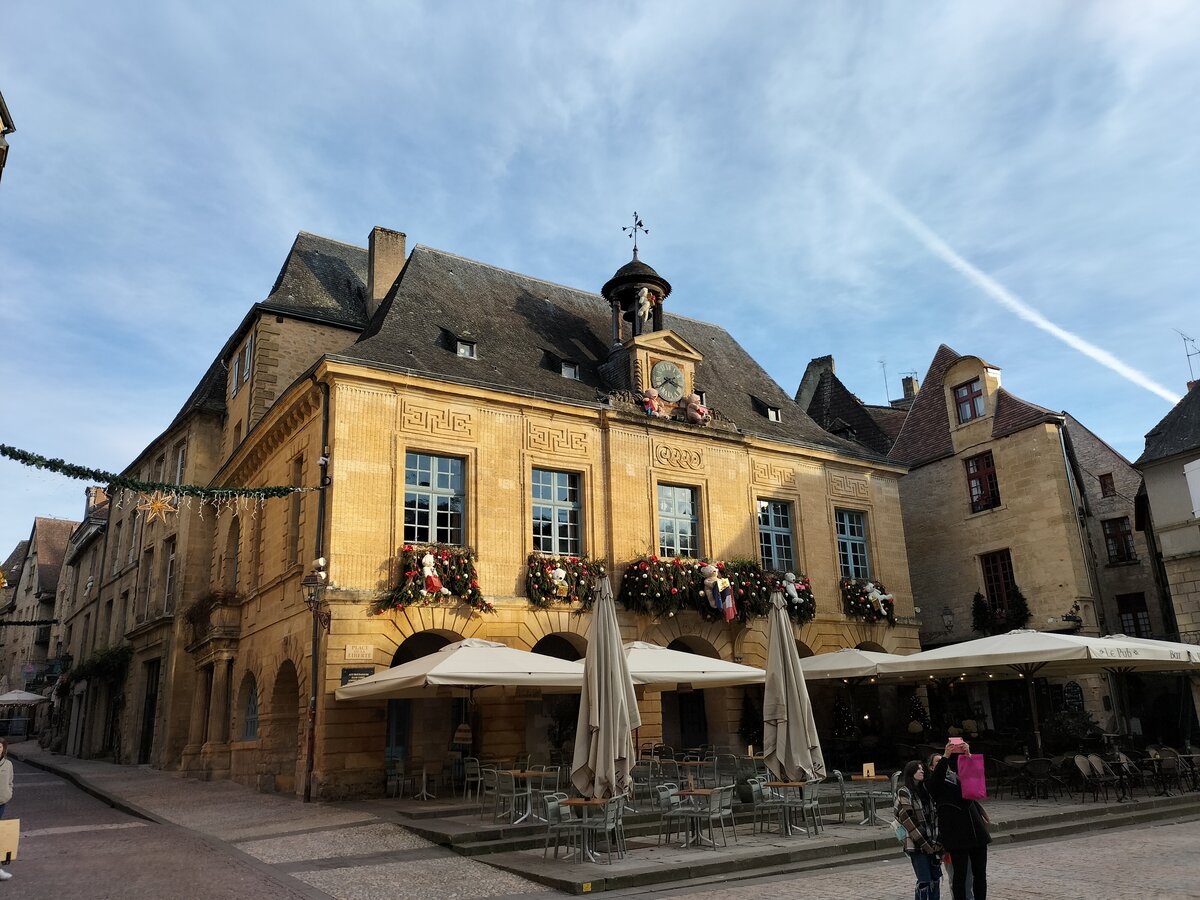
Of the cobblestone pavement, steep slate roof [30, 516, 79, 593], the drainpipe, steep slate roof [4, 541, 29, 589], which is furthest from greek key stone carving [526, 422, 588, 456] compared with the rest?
steep slate roof [4, 541, 29, 589]

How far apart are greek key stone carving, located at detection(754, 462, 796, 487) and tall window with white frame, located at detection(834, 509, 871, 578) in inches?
66.8

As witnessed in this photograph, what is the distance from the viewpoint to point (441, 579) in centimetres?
1528

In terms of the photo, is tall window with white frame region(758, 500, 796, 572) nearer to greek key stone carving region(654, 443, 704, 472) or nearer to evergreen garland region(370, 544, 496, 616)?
greek key stone carving region(654, 443, 704, 472)

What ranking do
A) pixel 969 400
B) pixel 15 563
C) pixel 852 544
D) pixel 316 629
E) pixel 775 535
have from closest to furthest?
pixel 316 629 → pixel 775 535 → pixel 852 544 → pixel 969 400 → pixel 15 563

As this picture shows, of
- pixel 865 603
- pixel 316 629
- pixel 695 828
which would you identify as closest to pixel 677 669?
pixel 695 828

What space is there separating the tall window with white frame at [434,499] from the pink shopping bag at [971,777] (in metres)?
11.4

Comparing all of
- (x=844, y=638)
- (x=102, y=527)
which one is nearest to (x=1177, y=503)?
(x=844, y=638)

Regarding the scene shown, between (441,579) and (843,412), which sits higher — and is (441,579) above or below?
below

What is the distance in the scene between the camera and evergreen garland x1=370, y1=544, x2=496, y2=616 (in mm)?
14883

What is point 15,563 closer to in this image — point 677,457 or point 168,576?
point 168,576

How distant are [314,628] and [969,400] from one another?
1922cm

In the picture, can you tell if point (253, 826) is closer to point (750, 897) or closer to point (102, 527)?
point (750, 897)

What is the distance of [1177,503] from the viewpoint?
21172mm

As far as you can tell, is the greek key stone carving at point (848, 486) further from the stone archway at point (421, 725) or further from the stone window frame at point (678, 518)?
the stone archway at point (421, 725)
